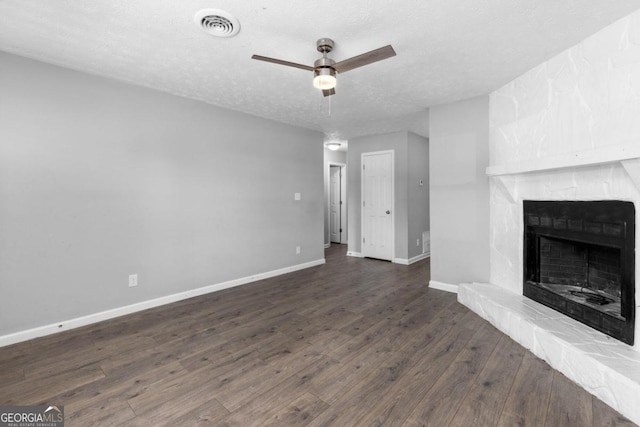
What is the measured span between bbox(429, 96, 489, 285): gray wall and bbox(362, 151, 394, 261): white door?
163 centimetres

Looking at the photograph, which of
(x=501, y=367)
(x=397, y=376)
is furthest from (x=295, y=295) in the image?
(x=501, y=367)

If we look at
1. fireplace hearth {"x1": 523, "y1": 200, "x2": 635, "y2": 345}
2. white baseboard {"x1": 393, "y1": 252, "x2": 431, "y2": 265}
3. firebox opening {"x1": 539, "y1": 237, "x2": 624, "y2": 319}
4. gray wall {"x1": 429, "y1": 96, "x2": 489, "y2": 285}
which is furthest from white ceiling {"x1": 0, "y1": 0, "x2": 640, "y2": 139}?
white baseboard {"x1": 393, "y1": 252, "x2": 431, "y2": 265}

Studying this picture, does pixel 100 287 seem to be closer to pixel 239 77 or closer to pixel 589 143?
pixel 239 77

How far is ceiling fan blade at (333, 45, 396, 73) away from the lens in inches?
75.2

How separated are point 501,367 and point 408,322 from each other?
0.88m

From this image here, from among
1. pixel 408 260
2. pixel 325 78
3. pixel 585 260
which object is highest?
pixel 325 78

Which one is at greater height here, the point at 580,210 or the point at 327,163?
the point at 327,163

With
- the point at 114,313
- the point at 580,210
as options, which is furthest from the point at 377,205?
the point at 114,313

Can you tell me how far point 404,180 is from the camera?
17.5 ft

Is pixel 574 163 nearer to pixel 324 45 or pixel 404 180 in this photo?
pixel 324 45

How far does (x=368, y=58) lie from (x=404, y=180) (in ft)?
11.6

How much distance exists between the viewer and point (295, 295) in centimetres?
370

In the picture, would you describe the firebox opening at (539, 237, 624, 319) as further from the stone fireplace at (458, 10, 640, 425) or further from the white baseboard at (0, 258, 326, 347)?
the white baseboard at (0, 258, 326, 347)

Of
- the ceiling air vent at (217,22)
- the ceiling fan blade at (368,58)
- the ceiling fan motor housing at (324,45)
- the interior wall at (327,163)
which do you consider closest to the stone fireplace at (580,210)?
the ceiling fan blade at (368,58)
